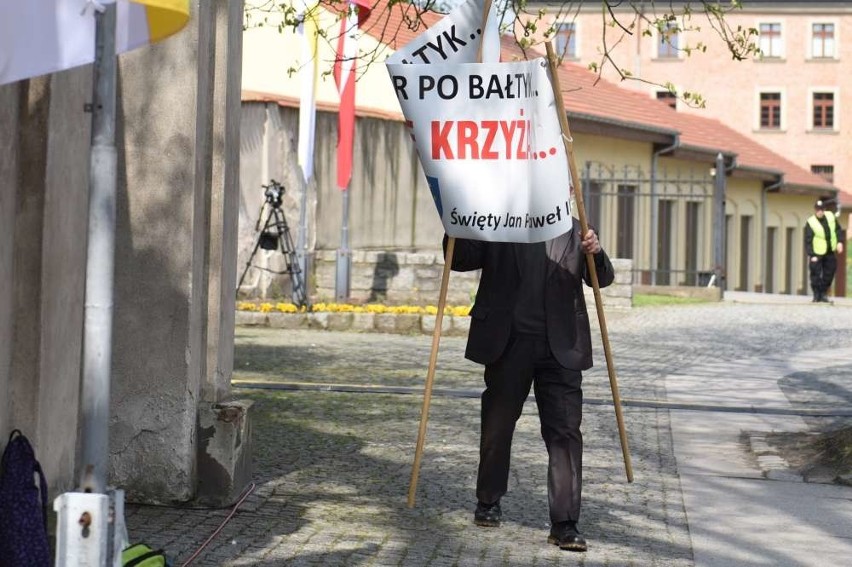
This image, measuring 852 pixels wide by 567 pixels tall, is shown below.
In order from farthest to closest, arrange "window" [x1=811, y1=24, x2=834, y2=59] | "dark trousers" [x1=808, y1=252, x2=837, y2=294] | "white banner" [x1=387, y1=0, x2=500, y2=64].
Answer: "window" [x1=811, y1=24, x2=834, y2=59] < "dark trousers" [x1=808, y1=252, x2=837, y2=294] < "white banner" [x1=387, y1=0, x2=500, y2=64]

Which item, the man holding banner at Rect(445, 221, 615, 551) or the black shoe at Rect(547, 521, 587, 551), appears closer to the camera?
the black shoe at Rect(547, 521, 587, 551)

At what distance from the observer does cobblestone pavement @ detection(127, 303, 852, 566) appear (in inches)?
274

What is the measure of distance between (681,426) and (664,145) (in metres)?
26.5

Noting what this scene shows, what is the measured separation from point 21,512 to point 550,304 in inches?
112

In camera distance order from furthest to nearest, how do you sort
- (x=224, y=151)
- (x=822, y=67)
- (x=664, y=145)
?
(x=822, y=67), (x=664, y=145), (x=224, y=151)

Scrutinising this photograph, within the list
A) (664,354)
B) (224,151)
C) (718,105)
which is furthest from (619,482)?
(718,105)

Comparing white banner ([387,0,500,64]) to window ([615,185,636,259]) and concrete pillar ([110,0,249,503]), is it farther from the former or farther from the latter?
window ([615,185,636,259])

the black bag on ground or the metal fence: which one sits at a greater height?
the metal fence

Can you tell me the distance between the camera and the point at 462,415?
11.7m

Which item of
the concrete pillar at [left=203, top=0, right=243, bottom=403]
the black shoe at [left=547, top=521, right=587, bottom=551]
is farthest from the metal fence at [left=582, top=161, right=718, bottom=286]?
the black shoe at [left=547, top=521, right=587, bottom=551]

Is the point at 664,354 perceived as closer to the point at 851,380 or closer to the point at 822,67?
the point at 851,380

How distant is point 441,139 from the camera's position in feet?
24.8

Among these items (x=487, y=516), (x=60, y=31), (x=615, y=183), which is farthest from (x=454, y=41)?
(x=615, y=183)

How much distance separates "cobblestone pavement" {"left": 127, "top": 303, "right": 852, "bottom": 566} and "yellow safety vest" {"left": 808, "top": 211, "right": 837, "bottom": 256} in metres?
14.0
